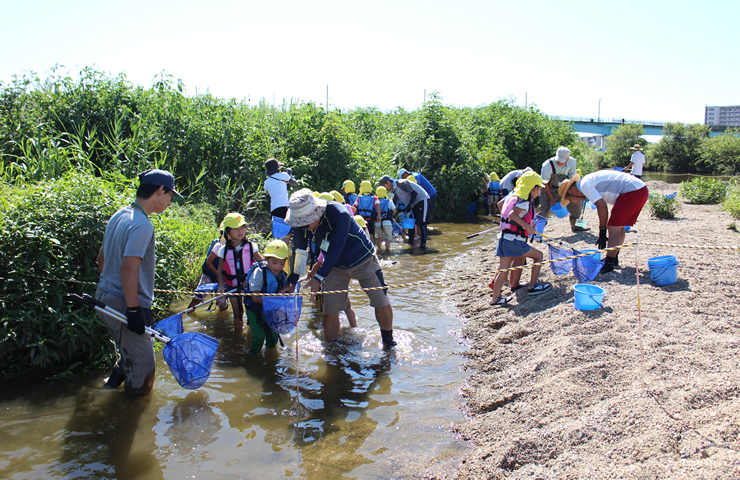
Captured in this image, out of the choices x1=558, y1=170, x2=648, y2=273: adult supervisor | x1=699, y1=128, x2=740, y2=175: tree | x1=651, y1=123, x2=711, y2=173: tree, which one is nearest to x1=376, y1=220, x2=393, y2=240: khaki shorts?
x1=558, y1=170, x2=648, y2=273: adult supervisor

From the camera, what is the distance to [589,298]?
17.4ft

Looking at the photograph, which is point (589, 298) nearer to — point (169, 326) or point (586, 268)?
point (586, 268)

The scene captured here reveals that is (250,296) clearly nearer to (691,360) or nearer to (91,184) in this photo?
(91,184)

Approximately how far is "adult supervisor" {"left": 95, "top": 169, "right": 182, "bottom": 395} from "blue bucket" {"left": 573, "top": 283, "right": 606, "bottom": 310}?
450cm

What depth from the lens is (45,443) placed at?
12.0 feet

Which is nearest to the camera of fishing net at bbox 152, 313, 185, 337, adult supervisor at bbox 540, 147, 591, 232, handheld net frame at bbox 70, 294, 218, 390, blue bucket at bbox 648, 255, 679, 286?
handheld net frame at bbox 70, 294, 218, 390

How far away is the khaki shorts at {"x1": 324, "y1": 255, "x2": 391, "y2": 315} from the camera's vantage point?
517 cm

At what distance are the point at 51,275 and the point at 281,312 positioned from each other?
7.80 ft

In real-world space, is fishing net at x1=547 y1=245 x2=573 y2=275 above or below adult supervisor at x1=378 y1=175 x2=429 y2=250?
below

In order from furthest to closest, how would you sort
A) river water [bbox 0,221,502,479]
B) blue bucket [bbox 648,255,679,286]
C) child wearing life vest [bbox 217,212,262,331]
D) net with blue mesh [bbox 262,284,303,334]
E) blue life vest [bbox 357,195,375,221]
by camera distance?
blue life vest [bbox 357,195,375,221] < blue bucket [bbox 648,255,679,286] < child wearing life vest [bbox 217,212,262,331] < net with blue mesh [bbox 262,284,303,334] < river water [bbox 0,221,502,479]

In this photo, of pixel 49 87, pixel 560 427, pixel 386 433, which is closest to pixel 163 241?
pixel 386 433

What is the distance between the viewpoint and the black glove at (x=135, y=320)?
3525 mm

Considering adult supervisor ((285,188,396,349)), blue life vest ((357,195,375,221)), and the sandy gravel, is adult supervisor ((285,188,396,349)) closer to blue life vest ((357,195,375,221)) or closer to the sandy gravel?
the sandy gravel

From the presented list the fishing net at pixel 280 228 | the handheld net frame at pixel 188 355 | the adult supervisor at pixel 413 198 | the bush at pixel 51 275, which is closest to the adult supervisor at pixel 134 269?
the handheld net frame at pixel 188 355
